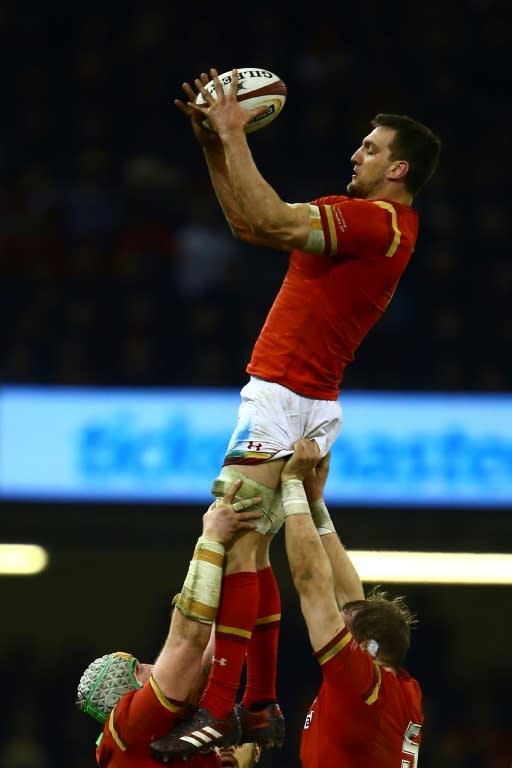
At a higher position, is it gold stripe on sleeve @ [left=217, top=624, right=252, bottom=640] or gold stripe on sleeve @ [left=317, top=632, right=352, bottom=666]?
gold stripe on sleeve @ [left=217, top=624, right=252, bottom=640]

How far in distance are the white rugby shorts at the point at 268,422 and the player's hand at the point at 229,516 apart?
0.13m

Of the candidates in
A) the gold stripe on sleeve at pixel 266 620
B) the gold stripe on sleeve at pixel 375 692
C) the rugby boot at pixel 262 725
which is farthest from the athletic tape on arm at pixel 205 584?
the gold stripe on sleeve at pixel 375 692

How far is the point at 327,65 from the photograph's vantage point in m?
12.1

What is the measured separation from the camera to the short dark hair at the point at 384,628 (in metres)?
4.89

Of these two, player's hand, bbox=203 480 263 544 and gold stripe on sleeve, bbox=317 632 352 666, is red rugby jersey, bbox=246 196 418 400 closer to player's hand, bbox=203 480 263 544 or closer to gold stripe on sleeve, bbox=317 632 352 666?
player's hand, bbox=203 480 263 544

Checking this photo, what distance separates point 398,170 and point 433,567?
21.9ft

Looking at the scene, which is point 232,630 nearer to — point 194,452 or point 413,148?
point 413,148

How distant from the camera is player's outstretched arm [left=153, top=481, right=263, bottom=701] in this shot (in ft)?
14.6

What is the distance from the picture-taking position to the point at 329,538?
5129 mm

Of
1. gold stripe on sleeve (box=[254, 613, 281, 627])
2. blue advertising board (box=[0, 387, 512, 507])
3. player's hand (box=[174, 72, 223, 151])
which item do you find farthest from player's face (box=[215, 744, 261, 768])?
blue advertising board (box=[0, 387, 512, 507])

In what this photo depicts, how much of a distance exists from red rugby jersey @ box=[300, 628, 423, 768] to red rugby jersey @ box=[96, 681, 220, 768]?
0.43 m

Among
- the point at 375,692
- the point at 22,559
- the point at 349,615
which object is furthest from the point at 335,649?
the point at 22,559

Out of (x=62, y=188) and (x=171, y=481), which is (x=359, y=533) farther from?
(x=62, y=188)

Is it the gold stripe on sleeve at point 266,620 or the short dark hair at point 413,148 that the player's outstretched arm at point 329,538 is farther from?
the short dark hair at point 413,148
